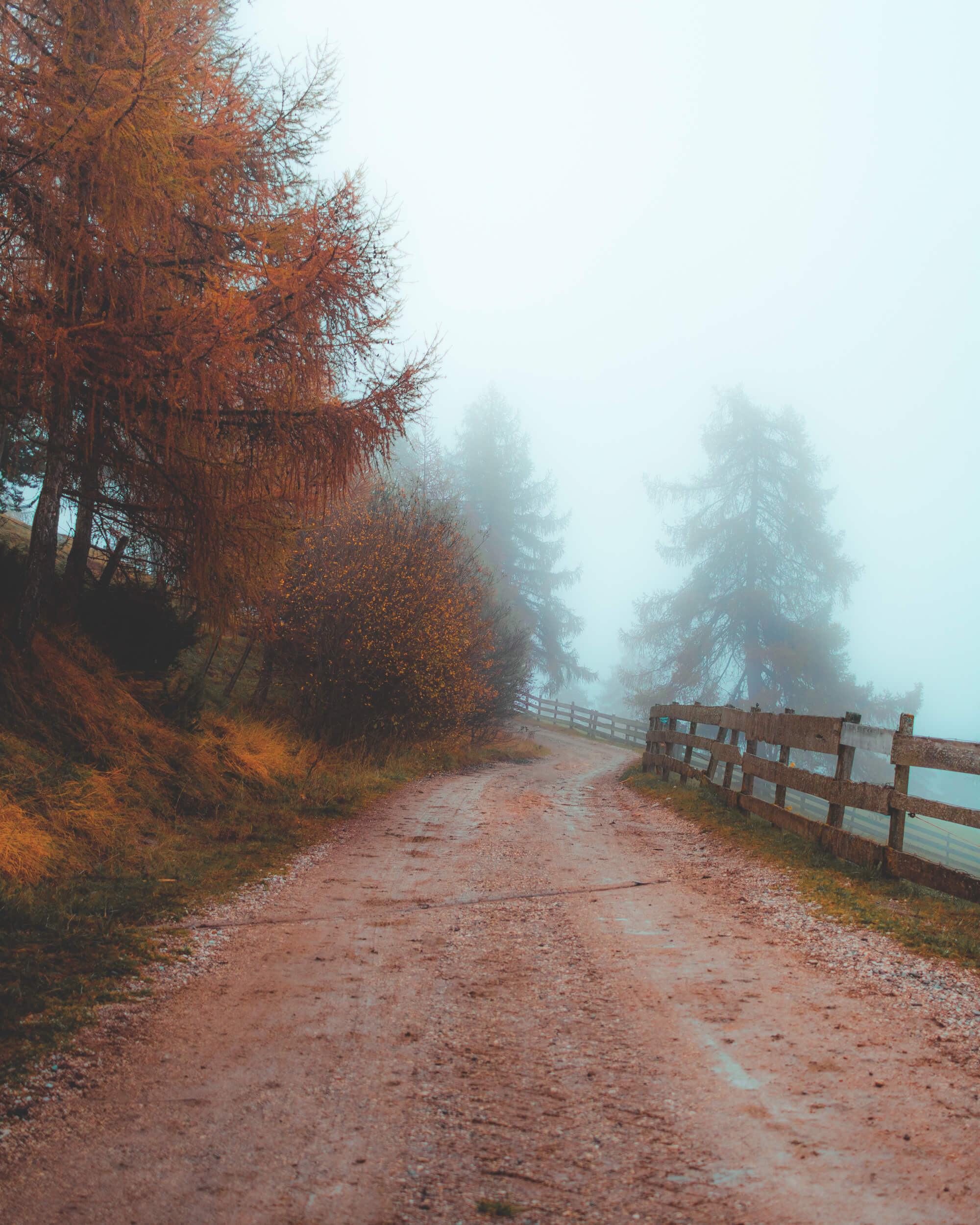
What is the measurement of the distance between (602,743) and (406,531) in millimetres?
18213

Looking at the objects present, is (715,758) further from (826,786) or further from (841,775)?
(841,775)

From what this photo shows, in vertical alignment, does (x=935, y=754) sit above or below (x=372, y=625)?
below

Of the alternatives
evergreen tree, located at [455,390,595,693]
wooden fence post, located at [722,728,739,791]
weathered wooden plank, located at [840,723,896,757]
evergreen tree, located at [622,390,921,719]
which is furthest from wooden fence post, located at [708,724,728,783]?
evergreen tree, located at [455,390,595,693]

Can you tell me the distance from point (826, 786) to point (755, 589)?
73.8 feet

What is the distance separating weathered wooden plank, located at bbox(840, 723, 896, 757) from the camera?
6.00 m

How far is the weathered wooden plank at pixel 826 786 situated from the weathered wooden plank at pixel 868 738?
1.03 feet

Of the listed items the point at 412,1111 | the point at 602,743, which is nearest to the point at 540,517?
the point at 602,743

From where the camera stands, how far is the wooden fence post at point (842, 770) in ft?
21.0

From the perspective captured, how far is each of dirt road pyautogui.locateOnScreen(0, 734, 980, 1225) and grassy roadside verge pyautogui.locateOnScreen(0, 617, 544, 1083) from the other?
1.62 feet

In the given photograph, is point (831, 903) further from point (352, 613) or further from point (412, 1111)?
point (352, 613)

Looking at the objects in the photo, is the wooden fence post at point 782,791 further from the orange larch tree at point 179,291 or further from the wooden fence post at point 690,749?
the orange larch tree at point 179,291

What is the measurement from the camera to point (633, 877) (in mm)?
6191

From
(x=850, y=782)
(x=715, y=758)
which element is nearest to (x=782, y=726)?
(x=850, y=782)

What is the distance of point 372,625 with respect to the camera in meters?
11.5
